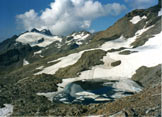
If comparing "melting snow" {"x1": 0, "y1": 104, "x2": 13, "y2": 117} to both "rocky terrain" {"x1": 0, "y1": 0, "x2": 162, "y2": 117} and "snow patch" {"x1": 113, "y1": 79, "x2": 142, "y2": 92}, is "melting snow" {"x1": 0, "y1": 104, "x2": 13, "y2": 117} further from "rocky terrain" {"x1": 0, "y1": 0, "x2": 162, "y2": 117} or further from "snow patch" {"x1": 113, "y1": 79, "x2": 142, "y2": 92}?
"snow patch" {"x1": 113, "y1": 79, "x2": 142, "y2": 92}

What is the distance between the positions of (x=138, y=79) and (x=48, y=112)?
32.3 meters

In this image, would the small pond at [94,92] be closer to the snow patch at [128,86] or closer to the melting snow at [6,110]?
the snow patch at [128,86]

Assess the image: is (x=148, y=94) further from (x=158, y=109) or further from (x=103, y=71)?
(x=103, y=71)

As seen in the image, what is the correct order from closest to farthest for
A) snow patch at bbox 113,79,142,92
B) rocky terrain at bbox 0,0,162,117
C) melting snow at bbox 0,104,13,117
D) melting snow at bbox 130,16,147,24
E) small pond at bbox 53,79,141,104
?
rocky terrain at bbox 0,0,162,117
melting snow at bbox 0,104,13,117
small pond at bbox 53,79,141,104
snow patch at bbox 113,79,142,92
melting snow at bbox 130,16,147,24

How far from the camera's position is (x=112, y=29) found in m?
146

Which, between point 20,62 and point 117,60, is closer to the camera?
point 117,60

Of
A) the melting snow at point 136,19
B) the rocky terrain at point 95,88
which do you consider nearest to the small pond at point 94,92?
the rocky terrain at point 95,88

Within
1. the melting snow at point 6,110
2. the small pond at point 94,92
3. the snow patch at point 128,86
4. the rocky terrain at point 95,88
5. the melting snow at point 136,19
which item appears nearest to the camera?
the rocky terrain at point 95,88

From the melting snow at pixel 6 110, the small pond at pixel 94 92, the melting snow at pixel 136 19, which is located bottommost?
the melting snow at pixel 6 110

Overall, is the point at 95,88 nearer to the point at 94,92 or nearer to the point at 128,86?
the point at 94,92

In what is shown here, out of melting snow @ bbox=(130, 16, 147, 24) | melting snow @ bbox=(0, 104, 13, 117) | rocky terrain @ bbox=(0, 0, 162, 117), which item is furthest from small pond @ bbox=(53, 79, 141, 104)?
melting snow @ bbox=(130, 16, 147, 24)

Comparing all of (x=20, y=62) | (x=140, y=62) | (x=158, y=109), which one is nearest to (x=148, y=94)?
(x=158, y=109)

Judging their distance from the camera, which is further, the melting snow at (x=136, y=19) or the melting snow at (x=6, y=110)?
the melting snow at (x=136, y=19)

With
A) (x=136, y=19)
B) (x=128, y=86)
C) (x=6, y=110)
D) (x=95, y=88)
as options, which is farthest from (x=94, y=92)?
(x=136, y=19)
